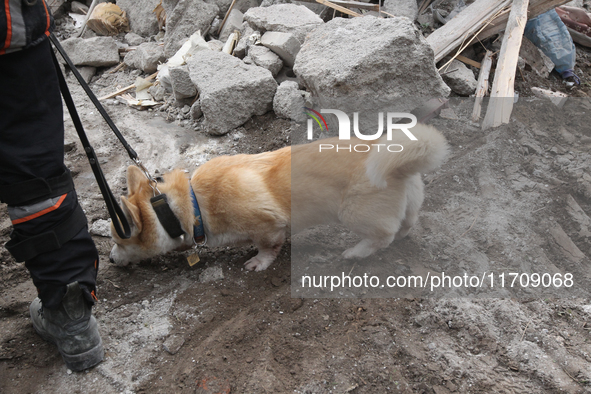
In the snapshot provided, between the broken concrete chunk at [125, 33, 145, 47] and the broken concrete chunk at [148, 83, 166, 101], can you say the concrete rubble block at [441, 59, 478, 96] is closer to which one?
the broken concrete chunk at [148, 83, 166, 101]

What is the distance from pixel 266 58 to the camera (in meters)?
5.03

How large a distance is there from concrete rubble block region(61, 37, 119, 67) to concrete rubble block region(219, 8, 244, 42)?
68.8 inches

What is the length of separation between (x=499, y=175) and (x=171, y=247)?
316 centimetres

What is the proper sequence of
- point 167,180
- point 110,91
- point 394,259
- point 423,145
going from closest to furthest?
point 423,145, point 167,180, point 394,259, point 110,91

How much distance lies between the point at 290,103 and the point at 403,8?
258 centimetres

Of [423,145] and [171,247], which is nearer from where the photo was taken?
[423,145]

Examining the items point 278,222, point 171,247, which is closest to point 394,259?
point 278,222

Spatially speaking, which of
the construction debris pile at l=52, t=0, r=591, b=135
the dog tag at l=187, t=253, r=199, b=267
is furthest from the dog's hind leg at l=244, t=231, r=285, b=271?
the construction debris pile at l=52, t=0, r=591, b=135

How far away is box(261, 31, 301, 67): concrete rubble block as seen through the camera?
4.96 metres

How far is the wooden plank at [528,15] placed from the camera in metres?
5.19

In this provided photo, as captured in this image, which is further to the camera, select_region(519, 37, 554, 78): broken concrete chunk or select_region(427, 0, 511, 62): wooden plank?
select_region(519, 37, 554, 78): broken concrete chunk

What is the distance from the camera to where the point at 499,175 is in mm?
4051

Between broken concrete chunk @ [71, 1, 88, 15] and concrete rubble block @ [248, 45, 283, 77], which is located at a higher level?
broken concrete chunk @ [71, 1, 88, 15]

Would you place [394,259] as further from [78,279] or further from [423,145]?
[78,279]
